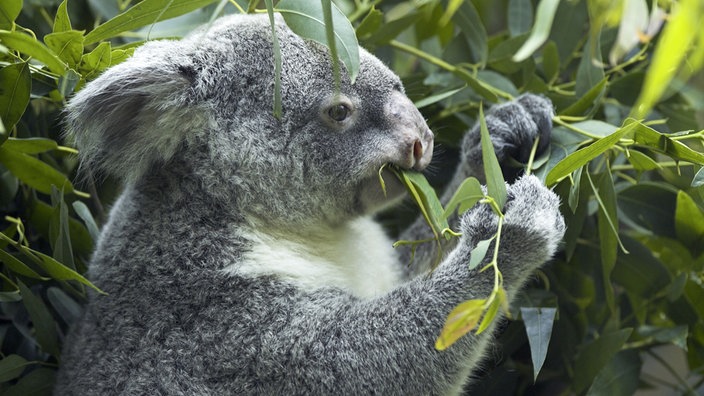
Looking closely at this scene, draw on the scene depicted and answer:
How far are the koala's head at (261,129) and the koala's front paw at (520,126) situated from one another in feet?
0.90

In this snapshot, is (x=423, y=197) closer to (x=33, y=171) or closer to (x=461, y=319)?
(x=461, y=319)

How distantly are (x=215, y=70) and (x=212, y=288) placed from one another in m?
0.69

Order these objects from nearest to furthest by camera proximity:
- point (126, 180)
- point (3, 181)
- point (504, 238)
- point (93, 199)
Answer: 1. point (504, 238)
2. point (126, 180)
3. point (3, 181)
4. point (93, 199)

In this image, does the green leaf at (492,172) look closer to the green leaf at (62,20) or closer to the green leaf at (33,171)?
the green leaf at (62,20)

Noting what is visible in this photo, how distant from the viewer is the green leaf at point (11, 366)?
229cm

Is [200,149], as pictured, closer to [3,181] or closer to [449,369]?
[3,181]

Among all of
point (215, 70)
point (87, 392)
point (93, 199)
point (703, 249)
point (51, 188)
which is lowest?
point (703, 249)

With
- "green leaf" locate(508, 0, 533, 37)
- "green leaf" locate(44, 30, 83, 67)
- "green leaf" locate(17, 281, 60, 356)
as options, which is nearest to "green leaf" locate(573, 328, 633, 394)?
"green leaf" locate(508, 0, 533, 37)

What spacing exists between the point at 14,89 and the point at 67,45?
0.69 feet

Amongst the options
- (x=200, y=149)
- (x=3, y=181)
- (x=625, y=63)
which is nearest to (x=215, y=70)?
(x=200, y=149)

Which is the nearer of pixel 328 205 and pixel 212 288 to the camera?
pixel 212 288

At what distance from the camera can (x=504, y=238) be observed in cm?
204

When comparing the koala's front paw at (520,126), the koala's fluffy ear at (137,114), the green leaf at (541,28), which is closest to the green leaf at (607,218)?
the koala's front paw at (520,126)

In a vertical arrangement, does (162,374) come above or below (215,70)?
below
